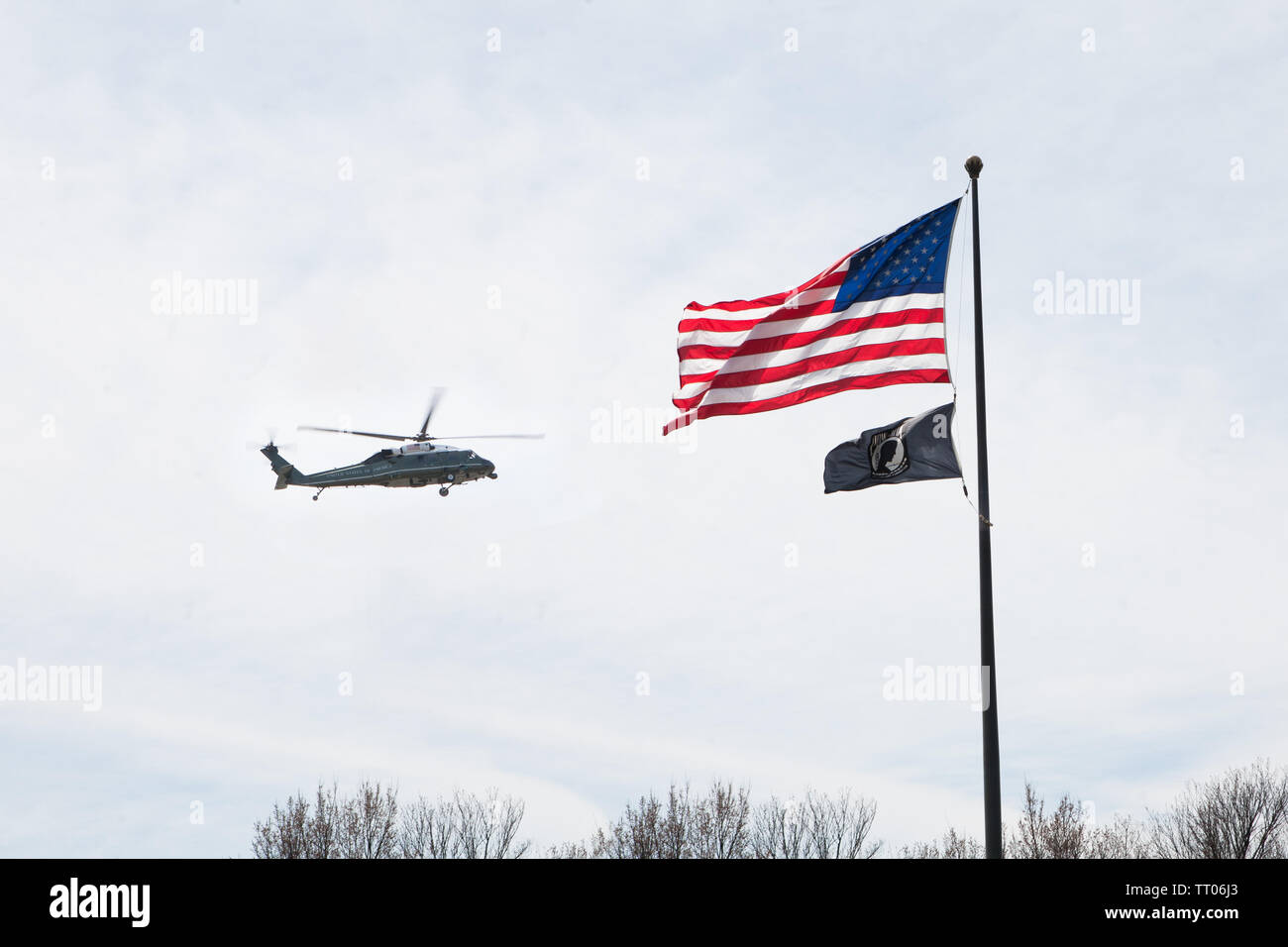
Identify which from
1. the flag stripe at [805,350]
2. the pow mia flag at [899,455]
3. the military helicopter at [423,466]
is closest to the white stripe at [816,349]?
the flag stripe at [805,350]

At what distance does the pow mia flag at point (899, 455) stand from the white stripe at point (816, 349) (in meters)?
1.56

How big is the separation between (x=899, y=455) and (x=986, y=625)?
2.52m

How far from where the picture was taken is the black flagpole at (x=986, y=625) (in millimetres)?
13859

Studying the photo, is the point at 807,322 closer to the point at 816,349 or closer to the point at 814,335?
the point at 814,335

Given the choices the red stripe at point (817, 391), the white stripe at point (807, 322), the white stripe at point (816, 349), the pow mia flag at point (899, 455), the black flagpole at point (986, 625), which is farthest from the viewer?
the white stripe at point (807, 322)

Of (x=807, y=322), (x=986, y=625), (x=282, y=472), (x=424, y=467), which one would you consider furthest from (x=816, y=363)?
(x=282, y=472)

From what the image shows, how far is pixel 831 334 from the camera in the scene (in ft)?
59.7

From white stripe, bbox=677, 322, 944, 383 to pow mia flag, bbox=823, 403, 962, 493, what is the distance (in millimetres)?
1556

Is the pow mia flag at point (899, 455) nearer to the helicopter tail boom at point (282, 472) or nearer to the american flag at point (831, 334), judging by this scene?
the american flag at point (831, 334)
